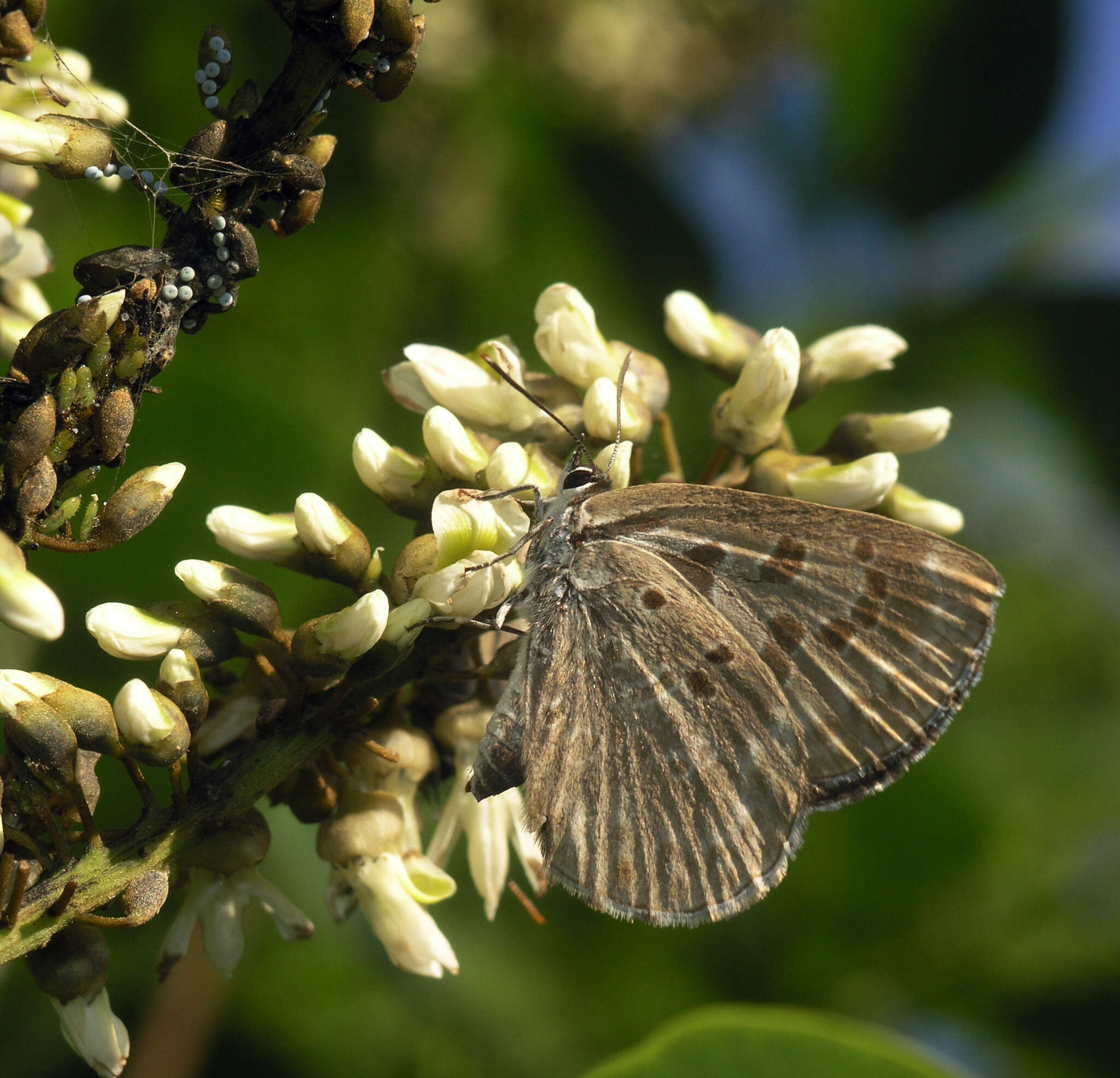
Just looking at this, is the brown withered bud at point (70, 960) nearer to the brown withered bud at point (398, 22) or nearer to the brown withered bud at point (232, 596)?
the brown withered bud at point (232, 596)

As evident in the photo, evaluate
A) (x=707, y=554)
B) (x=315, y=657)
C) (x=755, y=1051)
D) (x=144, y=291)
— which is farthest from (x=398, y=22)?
(x=755, y=1051)

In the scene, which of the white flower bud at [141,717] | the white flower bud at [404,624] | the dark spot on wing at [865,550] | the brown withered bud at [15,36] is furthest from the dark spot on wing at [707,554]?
the brown withered bud at [15,36]

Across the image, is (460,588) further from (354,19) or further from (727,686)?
(354,19)

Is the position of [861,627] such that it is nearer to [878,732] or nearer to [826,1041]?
[878,732]

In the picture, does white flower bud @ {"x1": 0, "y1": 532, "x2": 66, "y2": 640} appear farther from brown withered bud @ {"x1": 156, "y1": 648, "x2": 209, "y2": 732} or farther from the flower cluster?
brown withered bud @ {"x1": 156, "y1": 648, "x2": 209, "y2": 732}

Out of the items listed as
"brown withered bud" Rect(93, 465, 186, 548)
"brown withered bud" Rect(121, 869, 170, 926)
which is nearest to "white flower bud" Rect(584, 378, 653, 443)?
"brown withered bud" Rect(93, 465, 186, 548)

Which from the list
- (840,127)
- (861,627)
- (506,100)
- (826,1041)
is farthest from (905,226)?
(826,1041)
